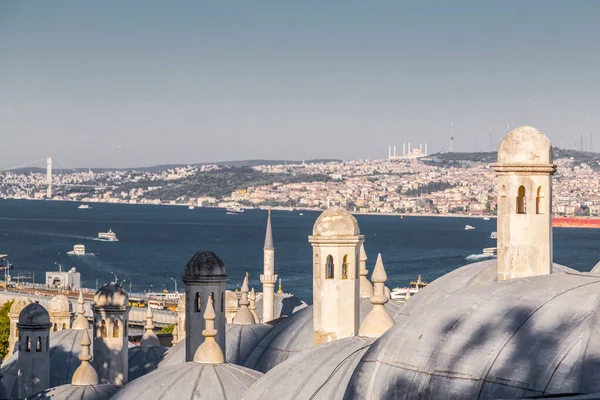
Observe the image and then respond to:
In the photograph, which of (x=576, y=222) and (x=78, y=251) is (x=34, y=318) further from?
(x=576, y=222)

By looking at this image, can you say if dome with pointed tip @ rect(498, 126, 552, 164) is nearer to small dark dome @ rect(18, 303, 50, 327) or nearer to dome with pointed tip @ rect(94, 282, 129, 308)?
dome with pointed tip @ rect(94, 282, 129, 308)

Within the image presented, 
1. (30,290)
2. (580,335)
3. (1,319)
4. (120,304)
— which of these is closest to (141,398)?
(120,304)

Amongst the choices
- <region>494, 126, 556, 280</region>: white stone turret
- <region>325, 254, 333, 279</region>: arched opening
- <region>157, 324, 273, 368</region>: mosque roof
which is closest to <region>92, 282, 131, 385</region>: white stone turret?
<region>157, 324, 273, 368</region>: mosque roof

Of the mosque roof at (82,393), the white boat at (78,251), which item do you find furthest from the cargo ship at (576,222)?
the mosque roof at (82,393)

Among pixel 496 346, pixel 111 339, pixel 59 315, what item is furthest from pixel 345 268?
pixel 59 315

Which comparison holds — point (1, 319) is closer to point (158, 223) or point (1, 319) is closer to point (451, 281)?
point (451, 281)

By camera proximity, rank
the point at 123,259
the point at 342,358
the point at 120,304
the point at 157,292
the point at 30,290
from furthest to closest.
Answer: the point at 123,259, the point at 157,292, the point at 30,290, the point at 120,304, the point at 342,358
